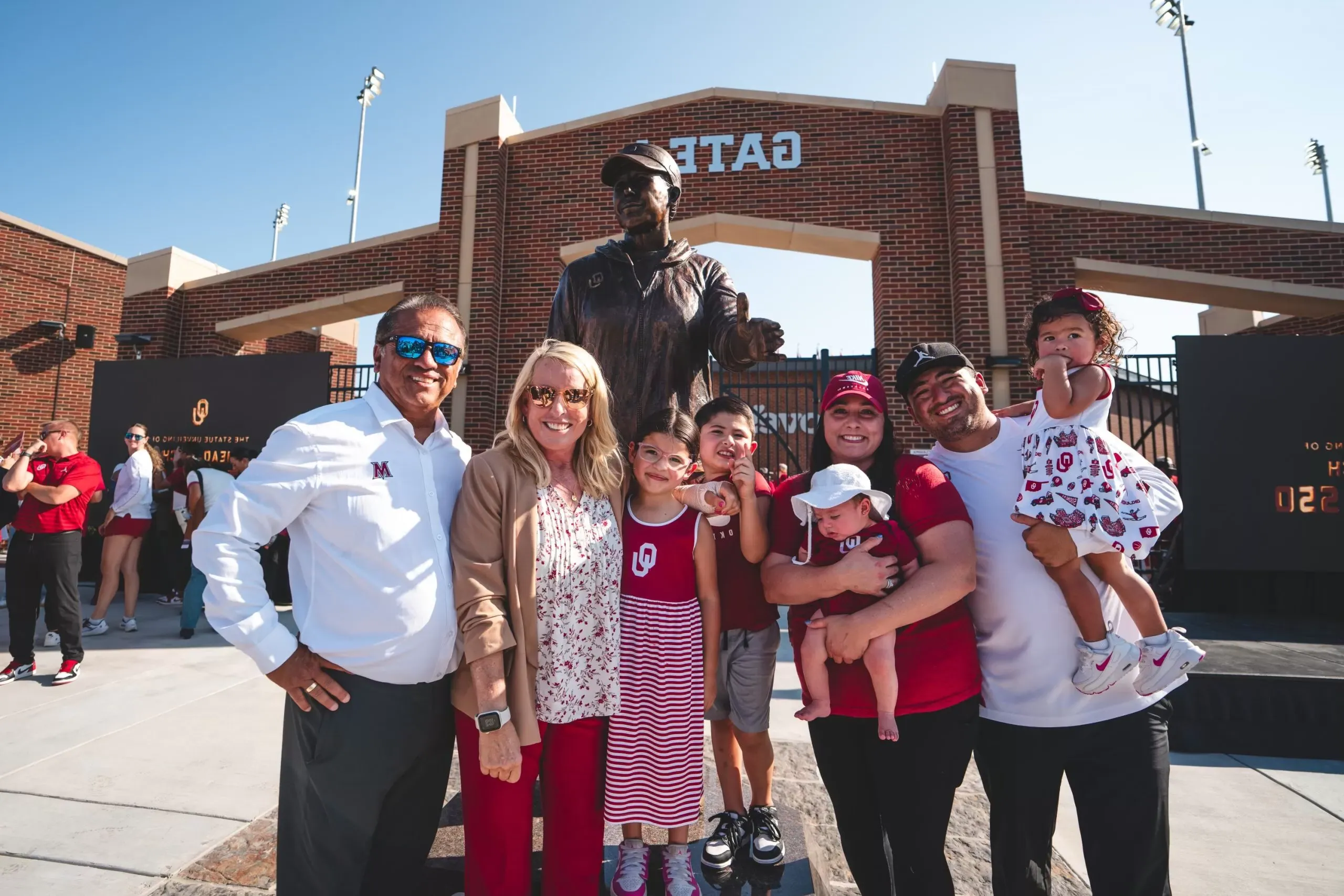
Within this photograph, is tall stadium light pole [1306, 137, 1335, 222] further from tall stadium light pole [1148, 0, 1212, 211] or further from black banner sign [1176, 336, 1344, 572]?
black banner sign [1176, 336, 1344, 572]

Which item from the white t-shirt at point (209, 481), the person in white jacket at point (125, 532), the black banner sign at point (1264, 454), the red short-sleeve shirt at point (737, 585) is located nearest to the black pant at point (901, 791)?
the red short-sleeve shirt at point (737, 585)

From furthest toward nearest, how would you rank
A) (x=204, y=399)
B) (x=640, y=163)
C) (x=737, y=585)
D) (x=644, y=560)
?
(x=204, y=399), (x=640, y=163), (x=737, y=585), (x=644, y=560)

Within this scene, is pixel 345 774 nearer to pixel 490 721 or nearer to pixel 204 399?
pixel 490 721

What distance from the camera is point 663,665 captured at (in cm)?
207

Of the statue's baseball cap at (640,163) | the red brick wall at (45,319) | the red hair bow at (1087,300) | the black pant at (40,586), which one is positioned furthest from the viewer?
the red brick wall at (45,319)

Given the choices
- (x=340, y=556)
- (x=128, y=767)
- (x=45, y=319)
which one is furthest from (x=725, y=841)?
(x=45, y=319)

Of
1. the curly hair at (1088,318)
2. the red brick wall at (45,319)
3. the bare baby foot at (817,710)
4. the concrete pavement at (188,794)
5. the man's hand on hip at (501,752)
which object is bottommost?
the concrete pavement at (188,794)

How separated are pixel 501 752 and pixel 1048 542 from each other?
1.60 metres

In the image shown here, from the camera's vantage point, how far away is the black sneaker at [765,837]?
2207 mm

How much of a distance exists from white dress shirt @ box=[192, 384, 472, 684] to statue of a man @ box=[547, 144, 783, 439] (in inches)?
42.5

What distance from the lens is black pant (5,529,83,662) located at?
16.1 ft

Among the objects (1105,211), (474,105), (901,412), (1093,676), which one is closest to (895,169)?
(1105,211)

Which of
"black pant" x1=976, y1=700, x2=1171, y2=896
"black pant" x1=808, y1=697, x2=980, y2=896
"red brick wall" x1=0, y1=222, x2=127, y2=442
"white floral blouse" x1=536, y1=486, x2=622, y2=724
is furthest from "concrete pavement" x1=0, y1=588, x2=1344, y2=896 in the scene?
"red brick wall" x1=0, y1=222, x2=127, y2=442

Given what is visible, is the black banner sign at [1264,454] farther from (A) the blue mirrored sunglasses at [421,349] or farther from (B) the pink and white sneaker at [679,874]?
(A) the blue mirrored sunglasses at [421,349]
